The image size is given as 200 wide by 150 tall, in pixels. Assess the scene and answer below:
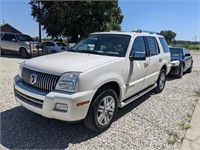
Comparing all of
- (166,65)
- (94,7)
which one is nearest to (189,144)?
(166,65)

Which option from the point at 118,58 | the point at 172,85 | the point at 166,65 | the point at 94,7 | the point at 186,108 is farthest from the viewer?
the point at 94,7

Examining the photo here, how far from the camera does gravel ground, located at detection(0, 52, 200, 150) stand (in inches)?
127

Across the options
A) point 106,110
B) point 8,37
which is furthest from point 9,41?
point 106,110

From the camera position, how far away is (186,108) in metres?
5.09

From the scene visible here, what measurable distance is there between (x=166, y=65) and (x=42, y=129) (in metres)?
4.52

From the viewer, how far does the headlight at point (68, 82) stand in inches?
119

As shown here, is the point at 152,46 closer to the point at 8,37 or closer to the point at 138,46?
the point at 138,46

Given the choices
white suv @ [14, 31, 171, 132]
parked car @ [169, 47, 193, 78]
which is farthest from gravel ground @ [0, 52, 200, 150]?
parked car @ [169, 47, 193, 78]

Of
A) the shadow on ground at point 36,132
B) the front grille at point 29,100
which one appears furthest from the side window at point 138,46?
the front grille at point 29,100

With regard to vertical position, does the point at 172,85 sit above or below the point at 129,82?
below

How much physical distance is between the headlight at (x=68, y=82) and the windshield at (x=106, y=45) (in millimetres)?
1256

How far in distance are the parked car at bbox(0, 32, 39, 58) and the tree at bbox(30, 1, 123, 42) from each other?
2.45m

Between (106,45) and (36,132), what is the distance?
2.30 meters

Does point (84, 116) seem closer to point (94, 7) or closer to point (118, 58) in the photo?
point (118, 58)
